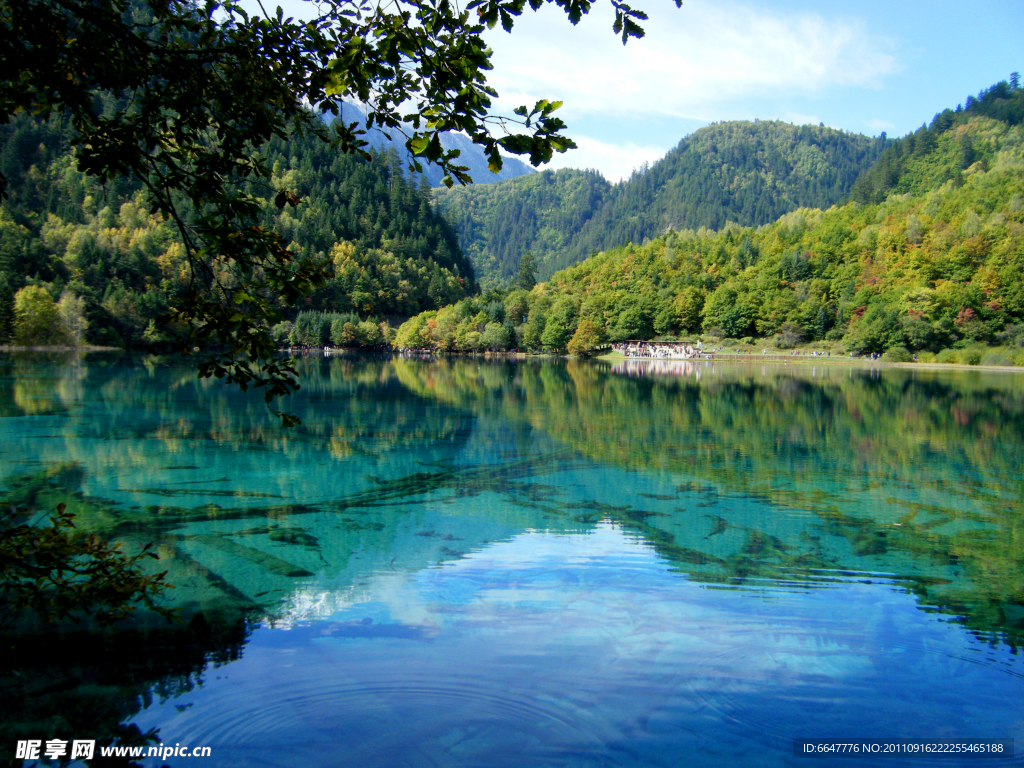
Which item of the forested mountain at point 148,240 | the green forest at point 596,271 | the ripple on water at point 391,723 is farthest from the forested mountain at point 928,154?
the ripple on water at point 391,723

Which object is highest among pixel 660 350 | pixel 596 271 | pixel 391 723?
pixel 596 271

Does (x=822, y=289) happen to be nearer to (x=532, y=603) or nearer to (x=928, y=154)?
(x=928, y=154)

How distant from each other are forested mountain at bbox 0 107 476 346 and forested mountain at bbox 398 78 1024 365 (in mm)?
31784

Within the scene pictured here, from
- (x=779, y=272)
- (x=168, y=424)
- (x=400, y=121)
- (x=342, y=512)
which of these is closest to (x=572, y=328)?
(x=779, y=272)

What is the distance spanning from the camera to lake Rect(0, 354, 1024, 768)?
5352 mm

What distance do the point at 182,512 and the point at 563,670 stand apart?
8.45 meters

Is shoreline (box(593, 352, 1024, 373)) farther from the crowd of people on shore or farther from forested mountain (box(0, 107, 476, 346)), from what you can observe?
forested mountain (box(0, 107, 476, 346))

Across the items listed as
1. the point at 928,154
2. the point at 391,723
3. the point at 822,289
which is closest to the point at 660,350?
the point at 822,289

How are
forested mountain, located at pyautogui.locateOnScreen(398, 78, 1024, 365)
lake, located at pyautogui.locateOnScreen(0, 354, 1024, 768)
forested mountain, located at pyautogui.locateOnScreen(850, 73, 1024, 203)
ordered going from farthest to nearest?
1. forested mountain, located at pyautogui.locateOnScreen(850, 73, 1024, 203)
2. forested mountain, located at pyautogui.locateOnScreen(398, 78, 1024, 365)
3. lake, located at pyautogui.locateOnScreen(0, 354, 1024, 768)

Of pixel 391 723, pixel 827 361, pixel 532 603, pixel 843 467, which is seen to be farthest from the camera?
pixel 827 361

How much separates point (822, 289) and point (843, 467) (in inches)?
4178

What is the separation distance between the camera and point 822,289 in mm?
110938

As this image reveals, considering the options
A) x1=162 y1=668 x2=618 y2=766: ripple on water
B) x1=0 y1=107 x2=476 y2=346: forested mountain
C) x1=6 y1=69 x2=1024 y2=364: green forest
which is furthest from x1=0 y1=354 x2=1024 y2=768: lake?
x1=0 y1=107 x2=476 y2=346: forested mountain

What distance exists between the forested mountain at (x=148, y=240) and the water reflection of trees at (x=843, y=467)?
2396 inches
